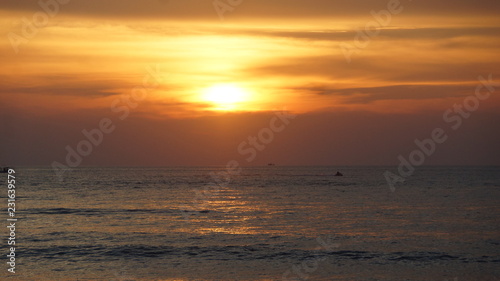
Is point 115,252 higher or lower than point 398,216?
lower

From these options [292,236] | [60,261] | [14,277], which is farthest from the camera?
[292,236]

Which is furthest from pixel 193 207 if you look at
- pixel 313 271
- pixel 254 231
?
pixel 313 271

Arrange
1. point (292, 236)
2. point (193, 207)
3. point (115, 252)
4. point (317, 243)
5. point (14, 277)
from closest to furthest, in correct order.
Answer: point (14, 277), point (115, 252), point (317, 243), point (292, 236), point (193, 207)

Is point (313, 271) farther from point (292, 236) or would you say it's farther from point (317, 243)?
point (292, 236)

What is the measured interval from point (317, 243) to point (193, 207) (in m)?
32.2

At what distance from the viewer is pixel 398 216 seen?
5694cm

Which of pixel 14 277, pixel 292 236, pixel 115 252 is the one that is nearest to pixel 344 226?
pixel 292 236

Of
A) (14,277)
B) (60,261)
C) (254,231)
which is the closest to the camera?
(14,277)

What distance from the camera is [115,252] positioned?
3600 centimetres

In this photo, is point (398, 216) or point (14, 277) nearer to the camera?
point (14, 277)

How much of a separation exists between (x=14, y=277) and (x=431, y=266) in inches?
906

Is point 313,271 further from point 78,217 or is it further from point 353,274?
point 78,217

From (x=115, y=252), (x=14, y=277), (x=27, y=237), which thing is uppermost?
(x=27, y=237)

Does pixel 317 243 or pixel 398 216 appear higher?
pixel 398 216
